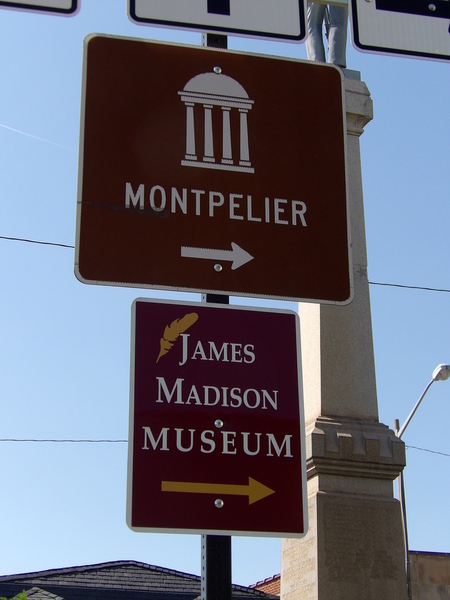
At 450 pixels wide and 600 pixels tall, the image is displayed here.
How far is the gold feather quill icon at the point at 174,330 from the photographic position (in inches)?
92.0

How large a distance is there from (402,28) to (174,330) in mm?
1312

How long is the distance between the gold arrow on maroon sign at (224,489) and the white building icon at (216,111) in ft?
2.99

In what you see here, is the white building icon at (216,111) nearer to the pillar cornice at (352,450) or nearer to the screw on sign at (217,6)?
the screw on sign at (217,6)

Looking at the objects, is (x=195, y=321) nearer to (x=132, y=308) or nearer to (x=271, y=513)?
(x=132, y=308)

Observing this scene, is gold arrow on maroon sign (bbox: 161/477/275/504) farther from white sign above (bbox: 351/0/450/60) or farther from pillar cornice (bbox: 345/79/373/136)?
pillar cornice (bbox: 345/79/373/136)

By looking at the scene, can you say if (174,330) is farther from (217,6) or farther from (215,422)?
(217,6)

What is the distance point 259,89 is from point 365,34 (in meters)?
0.42

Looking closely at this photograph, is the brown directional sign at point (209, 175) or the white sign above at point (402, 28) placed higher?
the white sign above at point (402, 28)

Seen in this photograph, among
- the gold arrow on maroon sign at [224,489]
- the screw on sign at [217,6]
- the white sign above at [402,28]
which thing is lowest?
the gold arrow on maroon sign at [224,489]

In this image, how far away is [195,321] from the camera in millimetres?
2393

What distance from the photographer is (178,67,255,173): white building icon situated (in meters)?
2.58

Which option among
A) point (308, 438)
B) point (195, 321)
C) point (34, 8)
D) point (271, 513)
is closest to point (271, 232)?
point (195, 321)


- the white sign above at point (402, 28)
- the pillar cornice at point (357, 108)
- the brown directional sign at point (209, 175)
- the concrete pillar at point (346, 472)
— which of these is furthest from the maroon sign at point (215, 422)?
the pillar cornice at point (357, 108)

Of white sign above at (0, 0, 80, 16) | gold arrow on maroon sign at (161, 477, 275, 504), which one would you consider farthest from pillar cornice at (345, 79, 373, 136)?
gold arrow on maroon sign at (161, 477, 275, 504)
